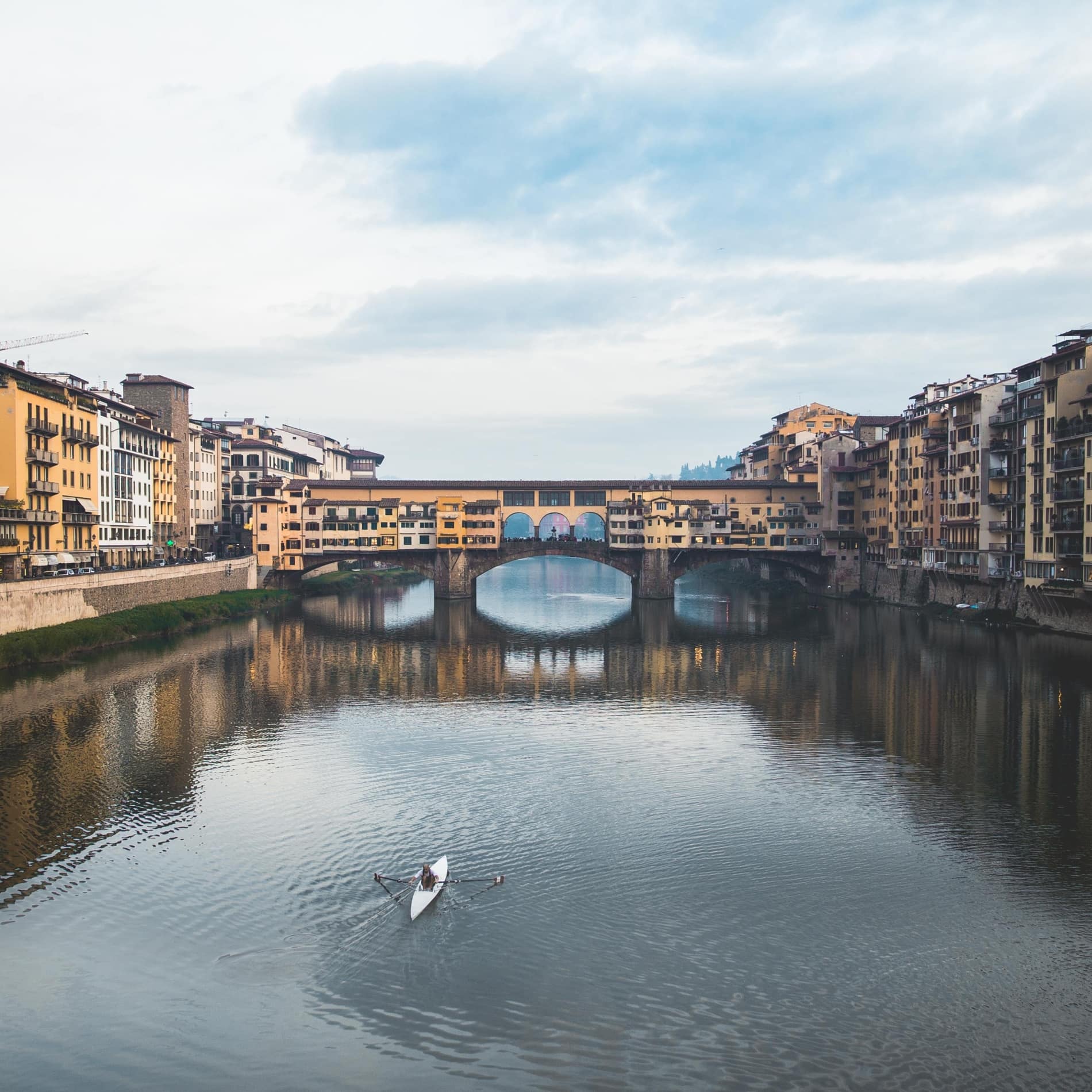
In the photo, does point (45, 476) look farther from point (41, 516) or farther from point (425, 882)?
point (425, 882)

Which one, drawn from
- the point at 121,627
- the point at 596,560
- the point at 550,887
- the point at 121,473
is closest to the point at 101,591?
the point at 121,627

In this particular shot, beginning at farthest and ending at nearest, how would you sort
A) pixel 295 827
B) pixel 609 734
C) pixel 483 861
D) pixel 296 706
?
pixel 296 706 → pixel 609 734 → pixel 295 827 → pixel 483 861

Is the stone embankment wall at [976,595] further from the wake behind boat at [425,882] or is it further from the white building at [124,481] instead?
the white building at [124,481]

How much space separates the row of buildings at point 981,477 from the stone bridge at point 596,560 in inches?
178

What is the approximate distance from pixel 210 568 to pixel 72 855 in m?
59.2

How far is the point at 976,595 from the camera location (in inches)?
2960

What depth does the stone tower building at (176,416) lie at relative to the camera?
305ft

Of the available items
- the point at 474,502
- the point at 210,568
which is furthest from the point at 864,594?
the point at 210,568

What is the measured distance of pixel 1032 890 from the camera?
23.6 metres

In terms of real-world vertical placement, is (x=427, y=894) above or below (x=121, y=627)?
below

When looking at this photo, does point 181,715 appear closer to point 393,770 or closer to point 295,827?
point 393,770

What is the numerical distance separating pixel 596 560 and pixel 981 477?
1458 inches

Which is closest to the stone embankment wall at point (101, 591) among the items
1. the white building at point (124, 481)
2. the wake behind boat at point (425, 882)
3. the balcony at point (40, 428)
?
the white building at point (124, 481)

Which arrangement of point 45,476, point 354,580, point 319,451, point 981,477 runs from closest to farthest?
point 45,476, point 981,477, point 354,580, point 319,451
